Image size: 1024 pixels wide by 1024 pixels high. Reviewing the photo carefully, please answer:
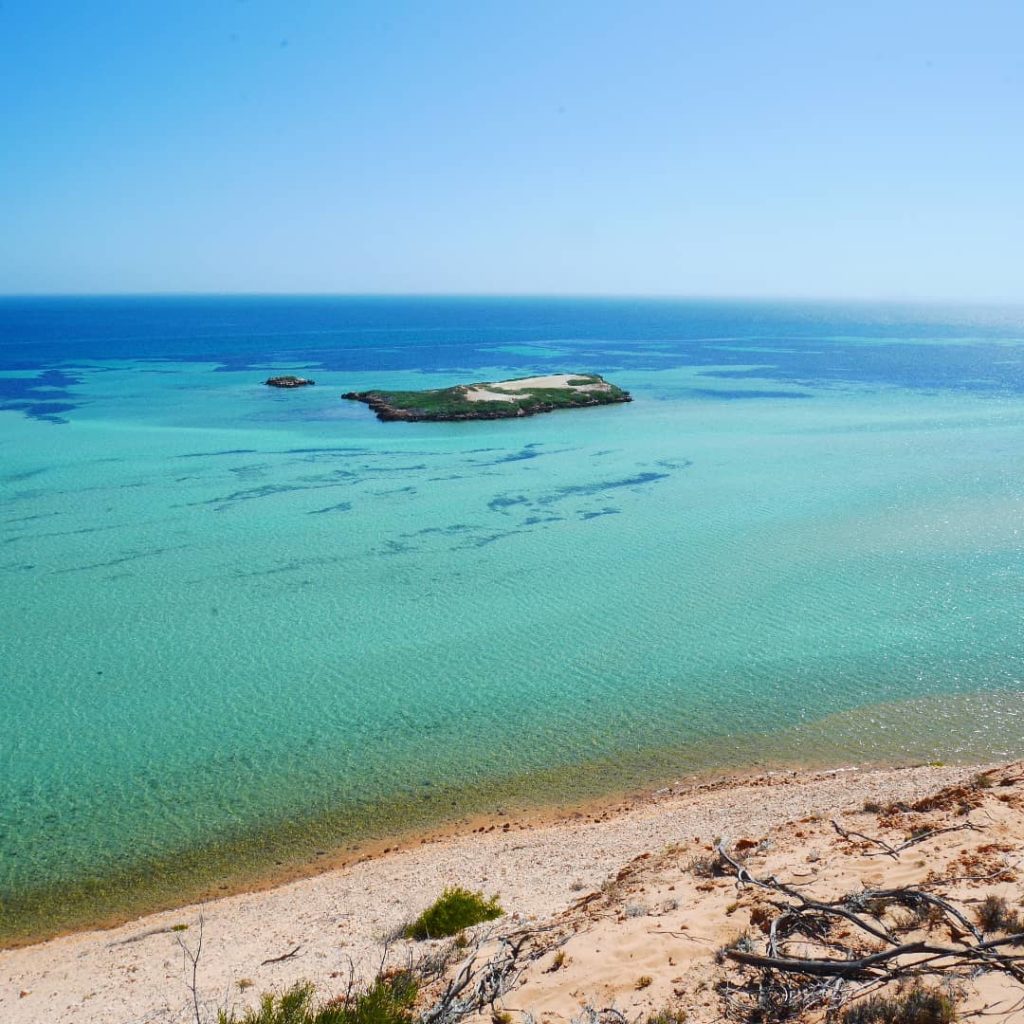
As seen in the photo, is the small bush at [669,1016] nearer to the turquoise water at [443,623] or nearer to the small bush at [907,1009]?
the small bush at [907,1009]

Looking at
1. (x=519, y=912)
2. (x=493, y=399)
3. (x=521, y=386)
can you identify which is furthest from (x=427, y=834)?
(x=521, y=386)

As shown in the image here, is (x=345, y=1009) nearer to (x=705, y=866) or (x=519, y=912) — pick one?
(x=519, y=912)

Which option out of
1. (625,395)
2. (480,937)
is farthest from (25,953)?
(625,395)

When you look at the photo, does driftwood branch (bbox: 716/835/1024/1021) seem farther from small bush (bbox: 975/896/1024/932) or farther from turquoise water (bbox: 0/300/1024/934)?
turquoise water (bbox: 0/300/1024/934)

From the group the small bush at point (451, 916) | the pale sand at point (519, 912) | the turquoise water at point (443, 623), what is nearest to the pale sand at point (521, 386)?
the turquoise water at point (443, 623)

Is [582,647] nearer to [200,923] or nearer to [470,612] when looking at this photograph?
[470,612]

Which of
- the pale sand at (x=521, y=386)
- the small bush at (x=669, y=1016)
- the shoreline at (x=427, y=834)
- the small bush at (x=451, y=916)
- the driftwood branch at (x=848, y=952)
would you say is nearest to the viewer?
the driftwood branch at (x=848, y=952)

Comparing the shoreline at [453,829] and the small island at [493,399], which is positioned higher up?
the small island at [493,399]
